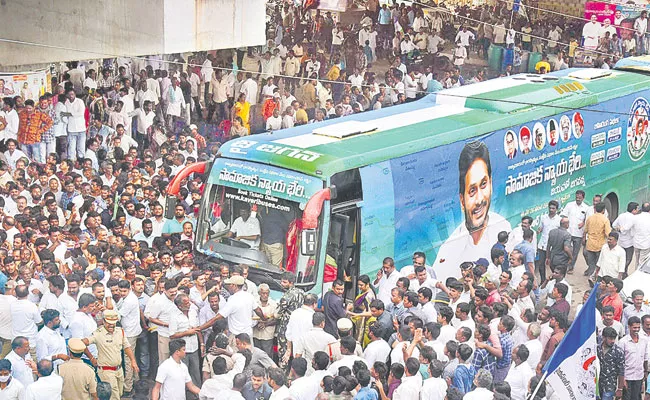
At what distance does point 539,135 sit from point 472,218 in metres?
1.93

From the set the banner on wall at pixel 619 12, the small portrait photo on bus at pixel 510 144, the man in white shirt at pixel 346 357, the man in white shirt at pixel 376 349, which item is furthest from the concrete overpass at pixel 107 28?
the banner on wall at pixel 619 12

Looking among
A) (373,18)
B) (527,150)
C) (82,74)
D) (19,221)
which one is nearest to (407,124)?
(527,150)

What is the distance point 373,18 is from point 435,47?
7.99ft

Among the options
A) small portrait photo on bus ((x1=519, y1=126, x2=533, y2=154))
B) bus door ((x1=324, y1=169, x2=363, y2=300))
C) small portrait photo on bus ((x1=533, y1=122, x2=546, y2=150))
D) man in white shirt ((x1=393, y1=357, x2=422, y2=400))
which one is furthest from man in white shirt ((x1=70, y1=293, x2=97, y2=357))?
small portrait photo on bus ((x1=533, y1=122, x2=546, y2=150))

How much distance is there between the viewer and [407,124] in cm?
1341

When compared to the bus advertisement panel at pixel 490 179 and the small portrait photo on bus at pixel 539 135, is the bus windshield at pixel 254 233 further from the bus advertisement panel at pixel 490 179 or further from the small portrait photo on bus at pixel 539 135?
the small portrait photo on bus at pixel 539 135

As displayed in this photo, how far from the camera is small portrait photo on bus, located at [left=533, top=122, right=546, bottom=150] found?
47.9ft

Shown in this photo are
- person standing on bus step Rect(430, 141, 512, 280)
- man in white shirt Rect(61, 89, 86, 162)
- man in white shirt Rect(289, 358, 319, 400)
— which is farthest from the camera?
man in white shirt Rect(61, 89, 86, 162)

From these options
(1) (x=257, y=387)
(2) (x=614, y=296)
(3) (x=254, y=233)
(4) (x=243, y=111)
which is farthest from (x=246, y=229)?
(4) (x=243, y=111)

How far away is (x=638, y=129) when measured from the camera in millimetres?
16734

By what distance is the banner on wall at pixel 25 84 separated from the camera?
57.6 feet

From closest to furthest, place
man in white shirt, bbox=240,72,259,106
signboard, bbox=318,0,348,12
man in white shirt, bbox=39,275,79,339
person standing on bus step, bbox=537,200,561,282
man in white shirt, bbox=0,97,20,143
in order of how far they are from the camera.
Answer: man in white shirt, bbox=39,275,79,339 → person standing on bus step, bbox=537,200,561,282 → man in white shirt, bbox=0,97,20,143 → man in white shirt, bbox=240,72,259,106 → signboard, bbox=318,0,348,12

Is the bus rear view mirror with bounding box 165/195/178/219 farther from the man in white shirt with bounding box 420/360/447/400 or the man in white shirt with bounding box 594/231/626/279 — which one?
the man in white shirt with bounding box 594/231/626/279

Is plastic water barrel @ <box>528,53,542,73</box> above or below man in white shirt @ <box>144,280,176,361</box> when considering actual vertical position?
above
